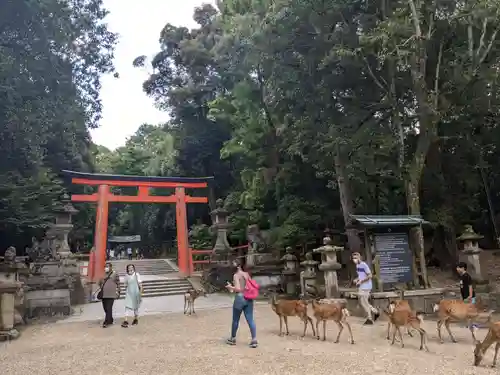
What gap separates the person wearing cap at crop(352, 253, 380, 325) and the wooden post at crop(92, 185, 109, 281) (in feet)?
39.0

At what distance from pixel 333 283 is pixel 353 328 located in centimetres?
205

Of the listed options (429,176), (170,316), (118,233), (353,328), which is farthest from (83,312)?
(118,233)

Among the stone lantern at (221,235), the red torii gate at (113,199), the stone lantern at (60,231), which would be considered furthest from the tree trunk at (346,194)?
the stone lantern at (60,231)

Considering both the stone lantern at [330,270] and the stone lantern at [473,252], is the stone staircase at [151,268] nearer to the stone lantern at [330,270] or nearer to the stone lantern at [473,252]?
the stone lantern at [330,270]

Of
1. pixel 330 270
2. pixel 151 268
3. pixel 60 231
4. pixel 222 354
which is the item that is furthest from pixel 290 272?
pixel 151 268

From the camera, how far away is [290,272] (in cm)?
1388

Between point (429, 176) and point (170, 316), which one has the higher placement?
point (429, 176)

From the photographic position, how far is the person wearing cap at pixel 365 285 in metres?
8.07

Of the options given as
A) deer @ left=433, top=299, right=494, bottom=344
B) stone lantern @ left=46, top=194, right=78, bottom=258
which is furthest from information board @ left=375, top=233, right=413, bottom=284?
stone lantern @ left=46, top=194, right=78, bottom=258

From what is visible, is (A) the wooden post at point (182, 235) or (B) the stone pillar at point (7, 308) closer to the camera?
(B) the stone pillar at point (7, 308)

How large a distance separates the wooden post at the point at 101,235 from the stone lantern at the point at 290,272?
7702mm

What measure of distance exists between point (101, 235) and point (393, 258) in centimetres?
1253

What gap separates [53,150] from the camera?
25125 mm

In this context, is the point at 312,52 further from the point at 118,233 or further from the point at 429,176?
the point at 118,233
